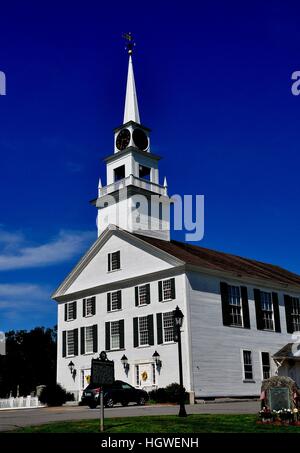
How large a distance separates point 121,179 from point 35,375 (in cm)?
3835

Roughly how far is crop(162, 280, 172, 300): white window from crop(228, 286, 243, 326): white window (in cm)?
444

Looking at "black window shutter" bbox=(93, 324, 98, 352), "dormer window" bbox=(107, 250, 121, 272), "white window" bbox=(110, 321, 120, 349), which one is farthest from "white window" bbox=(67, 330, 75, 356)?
"dormer window" bbox=(107, 250, 121, 272)

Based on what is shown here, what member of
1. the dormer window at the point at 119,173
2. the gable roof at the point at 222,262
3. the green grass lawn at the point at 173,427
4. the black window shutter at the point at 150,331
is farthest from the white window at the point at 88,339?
the green grass lawn at the point at 173,427

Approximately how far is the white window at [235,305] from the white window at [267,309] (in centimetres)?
255

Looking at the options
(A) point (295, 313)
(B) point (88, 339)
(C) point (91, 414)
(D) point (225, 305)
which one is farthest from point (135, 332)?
(C) point (91, 414)

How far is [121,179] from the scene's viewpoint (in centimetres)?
4469

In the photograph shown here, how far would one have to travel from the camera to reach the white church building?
3631cm

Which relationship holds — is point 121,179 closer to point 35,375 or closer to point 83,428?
point 83,428

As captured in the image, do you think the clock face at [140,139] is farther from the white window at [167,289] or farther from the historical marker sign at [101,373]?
the historical marker sign at [101,373]

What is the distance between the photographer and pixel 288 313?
4316 centimetres

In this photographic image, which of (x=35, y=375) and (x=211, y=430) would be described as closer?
(x=211, y=430)
